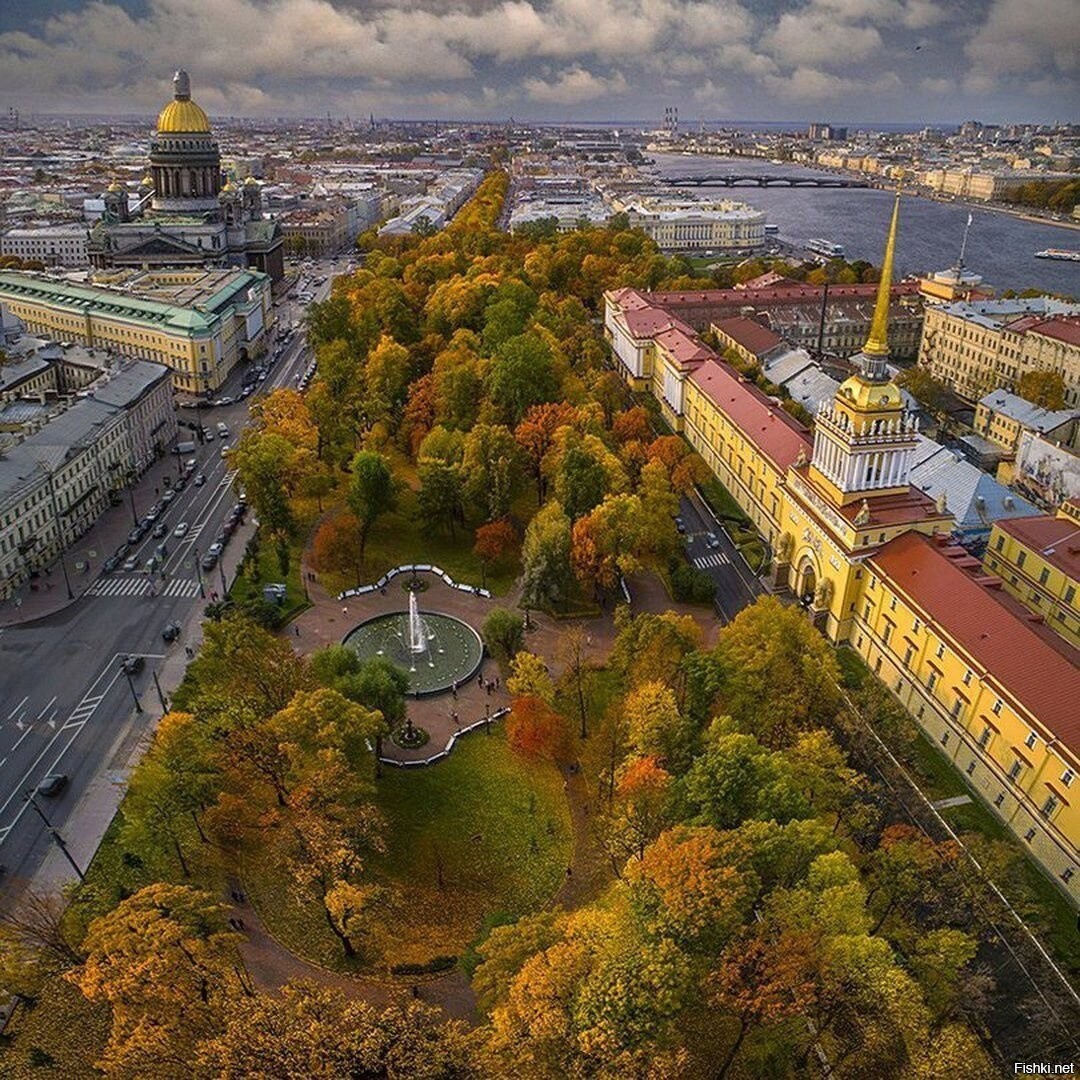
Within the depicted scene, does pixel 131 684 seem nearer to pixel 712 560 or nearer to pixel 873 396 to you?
pixel 712 560

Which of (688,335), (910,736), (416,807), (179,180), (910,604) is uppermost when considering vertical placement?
(179,180)

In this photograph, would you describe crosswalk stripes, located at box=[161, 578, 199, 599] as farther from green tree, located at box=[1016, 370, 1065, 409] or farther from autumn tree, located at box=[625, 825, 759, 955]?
green tree, located at box=[1016, 370, 1065, 409]

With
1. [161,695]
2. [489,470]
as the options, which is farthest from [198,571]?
[489,470]

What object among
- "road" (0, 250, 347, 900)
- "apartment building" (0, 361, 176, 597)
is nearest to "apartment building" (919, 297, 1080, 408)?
"road" (0, 250, 347, 900)

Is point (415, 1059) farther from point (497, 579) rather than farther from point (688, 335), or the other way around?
point (688, 335)

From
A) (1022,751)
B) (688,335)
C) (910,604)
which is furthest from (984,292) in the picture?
(1022,751)

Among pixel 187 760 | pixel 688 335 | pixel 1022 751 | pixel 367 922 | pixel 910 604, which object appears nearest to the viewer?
pixel 367 922
